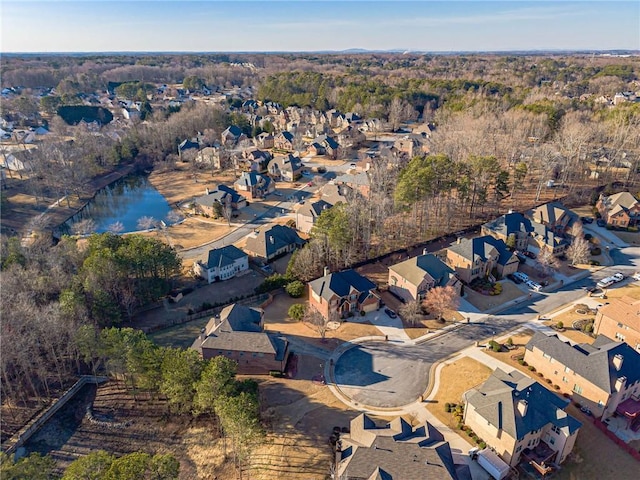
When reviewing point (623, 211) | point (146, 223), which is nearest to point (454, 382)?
point (623, 211)

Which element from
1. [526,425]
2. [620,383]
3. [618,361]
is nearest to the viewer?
[526,425]

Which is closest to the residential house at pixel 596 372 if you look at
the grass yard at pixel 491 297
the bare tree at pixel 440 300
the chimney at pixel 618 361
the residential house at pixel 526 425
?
the chimney at pixel 618 361

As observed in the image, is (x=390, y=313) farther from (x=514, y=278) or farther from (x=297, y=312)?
(x=514, y=278)

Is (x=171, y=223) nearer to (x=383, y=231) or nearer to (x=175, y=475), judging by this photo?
(x=383, y=231)

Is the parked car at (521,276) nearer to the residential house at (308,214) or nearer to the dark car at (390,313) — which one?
the dark car at (390,313)

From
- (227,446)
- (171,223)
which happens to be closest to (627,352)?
(227,446)

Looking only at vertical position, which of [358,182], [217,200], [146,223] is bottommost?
[146,223]

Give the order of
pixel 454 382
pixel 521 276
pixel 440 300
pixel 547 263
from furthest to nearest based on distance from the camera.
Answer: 1. pixel 547 263
2. pixel 521 276
3. pixel 440 300
4. pixel 454 382
